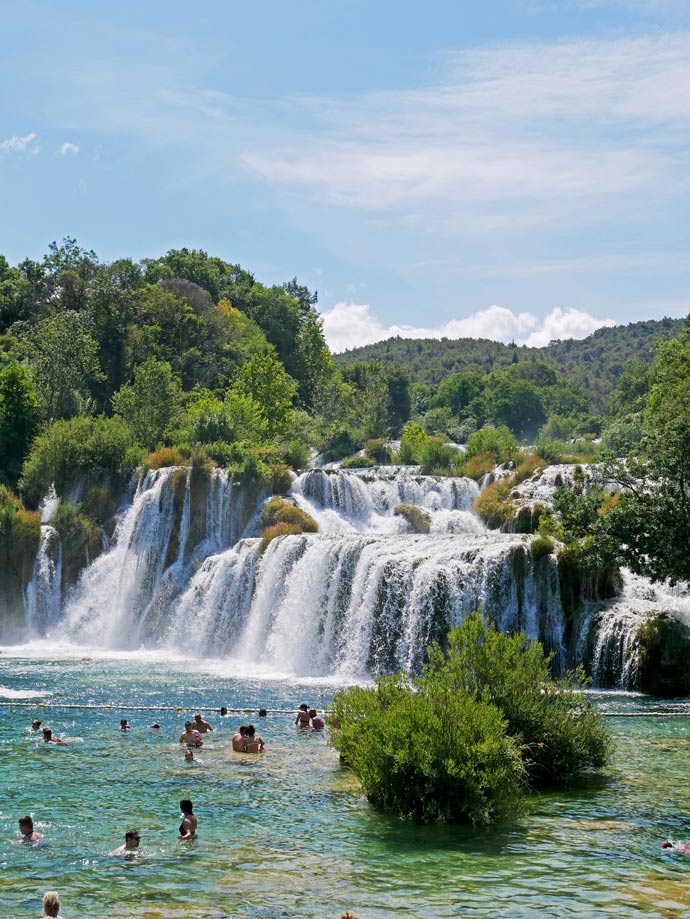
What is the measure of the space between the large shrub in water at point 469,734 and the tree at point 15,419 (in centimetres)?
4147

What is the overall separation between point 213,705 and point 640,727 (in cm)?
1130

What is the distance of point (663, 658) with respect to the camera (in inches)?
1179

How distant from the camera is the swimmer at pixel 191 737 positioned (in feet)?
74.9

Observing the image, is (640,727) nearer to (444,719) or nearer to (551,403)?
(444,719)

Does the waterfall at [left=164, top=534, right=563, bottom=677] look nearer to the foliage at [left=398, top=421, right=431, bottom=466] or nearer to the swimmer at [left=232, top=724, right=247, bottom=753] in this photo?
the swimmer at [left=232, top=724, right=247, bottom=753]

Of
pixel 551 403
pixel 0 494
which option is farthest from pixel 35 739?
pixel 551 403

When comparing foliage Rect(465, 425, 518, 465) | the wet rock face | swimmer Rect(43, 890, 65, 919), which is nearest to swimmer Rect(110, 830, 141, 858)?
swimmer Rect(43, 890, 65, 919)

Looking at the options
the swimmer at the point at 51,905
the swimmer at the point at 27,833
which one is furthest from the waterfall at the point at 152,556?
the swimmer at the point at 51,905

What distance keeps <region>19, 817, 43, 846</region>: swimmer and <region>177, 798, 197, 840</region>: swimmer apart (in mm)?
2104

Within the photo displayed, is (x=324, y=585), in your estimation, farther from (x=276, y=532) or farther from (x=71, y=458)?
(x=71, y=458)

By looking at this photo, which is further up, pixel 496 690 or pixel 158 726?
pixel 496 690

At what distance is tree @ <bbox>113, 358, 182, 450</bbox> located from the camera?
→ 60.7 meters

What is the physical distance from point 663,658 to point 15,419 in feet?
130

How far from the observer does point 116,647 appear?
45312 mm
